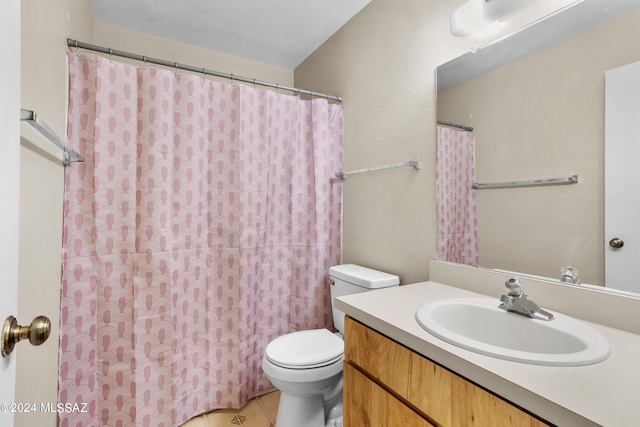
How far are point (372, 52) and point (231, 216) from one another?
129 cm

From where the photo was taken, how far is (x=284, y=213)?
1.89 m

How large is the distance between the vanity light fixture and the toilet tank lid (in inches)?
45.7

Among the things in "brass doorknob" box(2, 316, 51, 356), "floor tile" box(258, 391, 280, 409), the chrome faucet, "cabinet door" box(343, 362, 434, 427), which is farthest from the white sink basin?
"floor tile" box(258, 391, 280, 409)

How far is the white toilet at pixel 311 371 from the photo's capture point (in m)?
1.29

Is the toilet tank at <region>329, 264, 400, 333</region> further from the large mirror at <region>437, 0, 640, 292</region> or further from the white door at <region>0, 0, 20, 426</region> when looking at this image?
the white door at <region>0, 0, 20, 426</region>

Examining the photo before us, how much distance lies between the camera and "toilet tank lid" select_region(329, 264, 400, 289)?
148 centimetres

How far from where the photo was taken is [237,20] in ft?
6.23

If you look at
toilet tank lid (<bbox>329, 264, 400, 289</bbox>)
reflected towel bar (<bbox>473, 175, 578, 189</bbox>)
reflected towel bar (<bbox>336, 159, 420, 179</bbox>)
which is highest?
reflected towel bar (<bbox>336, 159, 420, 179</bbox>)

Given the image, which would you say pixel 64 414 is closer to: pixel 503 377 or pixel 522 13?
pixel 503 377

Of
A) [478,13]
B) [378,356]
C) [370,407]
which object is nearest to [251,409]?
[370,407]

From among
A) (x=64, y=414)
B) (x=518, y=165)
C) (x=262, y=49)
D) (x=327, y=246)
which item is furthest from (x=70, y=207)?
(x=518, y=165)

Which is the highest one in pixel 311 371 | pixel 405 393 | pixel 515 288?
pixel 515 288

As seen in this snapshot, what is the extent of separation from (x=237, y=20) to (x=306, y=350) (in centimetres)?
207

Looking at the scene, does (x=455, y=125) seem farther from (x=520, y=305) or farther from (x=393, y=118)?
(x=520, y=305)
